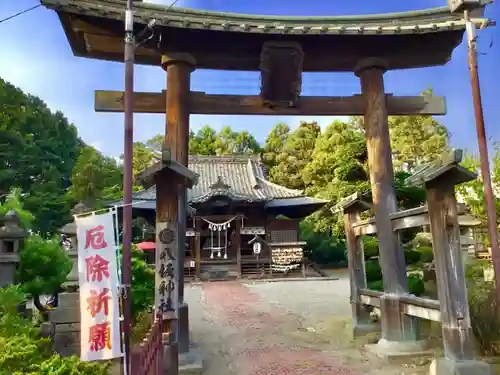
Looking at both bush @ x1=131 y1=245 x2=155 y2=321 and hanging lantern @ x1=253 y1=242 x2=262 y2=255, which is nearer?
bush @ x1=131 y1=245 x2=155 y2=321

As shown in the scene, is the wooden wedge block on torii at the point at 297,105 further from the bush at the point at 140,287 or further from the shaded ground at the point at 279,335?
the shaded ground at the point at 279,335

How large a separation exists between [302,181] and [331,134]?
16.8 feet

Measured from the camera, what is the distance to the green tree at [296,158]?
3547 cm

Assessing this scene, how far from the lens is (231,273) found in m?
22.1

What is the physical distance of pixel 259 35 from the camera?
25.1 ft

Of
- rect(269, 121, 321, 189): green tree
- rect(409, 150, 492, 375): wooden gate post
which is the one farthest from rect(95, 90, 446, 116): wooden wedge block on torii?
rect(269, 121, 321, 189): green tree

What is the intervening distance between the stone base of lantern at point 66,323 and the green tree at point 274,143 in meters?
35.8

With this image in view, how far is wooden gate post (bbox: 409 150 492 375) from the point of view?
17.6ft

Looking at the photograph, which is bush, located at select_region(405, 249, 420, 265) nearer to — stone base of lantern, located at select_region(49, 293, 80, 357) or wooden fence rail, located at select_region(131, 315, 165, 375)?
wooden fence rail, located at select_region(131, 315, 165, 375)

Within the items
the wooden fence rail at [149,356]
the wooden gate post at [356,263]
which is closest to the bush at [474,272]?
the wooden gate post at [356,263]

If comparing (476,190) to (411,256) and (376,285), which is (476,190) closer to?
(411,256)

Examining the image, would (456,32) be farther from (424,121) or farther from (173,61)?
(424,121)

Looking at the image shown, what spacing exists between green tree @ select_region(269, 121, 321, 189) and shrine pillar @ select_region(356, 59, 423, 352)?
2691 centimetres

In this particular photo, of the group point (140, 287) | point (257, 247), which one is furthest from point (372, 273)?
point (257, 247)
